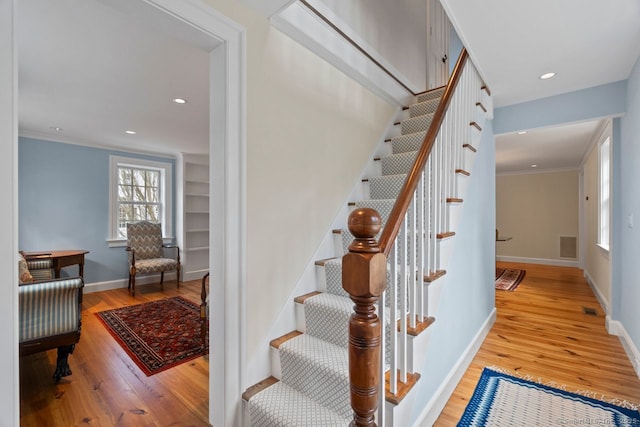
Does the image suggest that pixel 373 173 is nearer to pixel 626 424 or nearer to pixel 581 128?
pixel 626 424

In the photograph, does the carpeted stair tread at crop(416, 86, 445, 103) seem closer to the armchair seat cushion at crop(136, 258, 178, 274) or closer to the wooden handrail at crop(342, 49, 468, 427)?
the wooden handrail at crop(342, 49, 468, 427)

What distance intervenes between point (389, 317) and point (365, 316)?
2.58 feet

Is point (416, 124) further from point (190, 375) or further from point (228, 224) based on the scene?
point (190, 375)

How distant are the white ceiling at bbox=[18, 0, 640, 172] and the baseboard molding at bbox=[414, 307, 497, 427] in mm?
2286

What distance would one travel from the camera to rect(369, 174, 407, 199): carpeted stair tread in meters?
A: 2.40

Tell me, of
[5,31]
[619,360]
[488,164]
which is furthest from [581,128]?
[5,31]

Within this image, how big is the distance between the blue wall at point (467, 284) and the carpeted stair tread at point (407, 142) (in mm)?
521

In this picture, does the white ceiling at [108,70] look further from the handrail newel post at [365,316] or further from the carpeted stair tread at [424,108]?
the carpeted stair tread at [424,108]

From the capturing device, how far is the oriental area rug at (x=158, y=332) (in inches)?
97.3

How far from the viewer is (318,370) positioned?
4.85 ft

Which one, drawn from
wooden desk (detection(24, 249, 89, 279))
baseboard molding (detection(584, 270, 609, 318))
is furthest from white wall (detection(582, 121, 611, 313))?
wooden desk (detection(24, 249, 89, 279))

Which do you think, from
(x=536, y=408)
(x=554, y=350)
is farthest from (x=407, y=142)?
(x=554, y=350)

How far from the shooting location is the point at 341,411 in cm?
140

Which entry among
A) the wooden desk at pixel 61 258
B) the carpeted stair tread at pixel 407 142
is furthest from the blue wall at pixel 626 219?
the wooden desk at pixel 61 258
